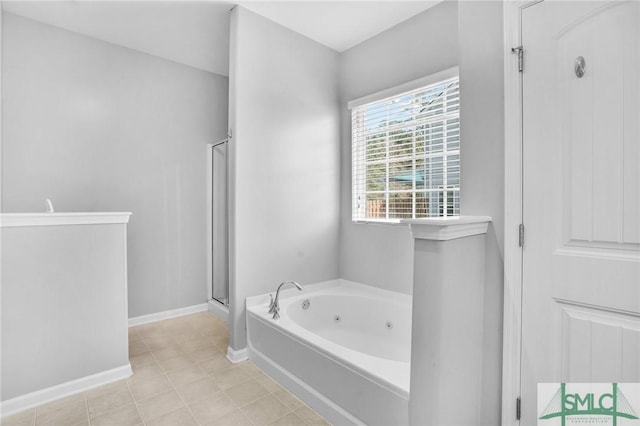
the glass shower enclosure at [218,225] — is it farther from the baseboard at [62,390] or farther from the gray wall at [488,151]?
the gray wall at [488,151]

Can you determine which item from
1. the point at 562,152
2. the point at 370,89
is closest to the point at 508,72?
the point at 562,152

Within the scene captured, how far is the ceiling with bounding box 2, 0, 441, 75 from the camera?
2541mm

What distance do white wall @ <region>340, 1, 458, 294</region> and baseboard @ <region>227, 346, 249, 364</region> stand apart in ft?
4.00

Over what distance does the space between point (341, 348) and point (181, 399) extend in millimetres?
1092

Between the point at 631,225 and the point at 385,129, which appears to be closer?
the point at 631,225

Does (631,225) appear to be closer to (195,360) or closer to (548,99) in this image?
(548,99)

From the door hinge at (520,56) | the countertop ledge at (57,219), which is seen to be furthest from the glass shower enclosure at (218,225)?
the door hinge at (520,56)

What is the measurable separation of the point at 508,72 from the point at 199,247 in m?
3.35

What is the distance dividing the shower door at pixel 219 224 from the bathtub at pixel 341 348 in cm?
120

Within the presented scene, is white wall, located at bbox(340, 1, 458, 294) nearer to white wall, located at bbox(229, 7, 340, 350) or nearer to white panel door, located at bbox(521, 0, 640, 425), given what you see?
white wall, located at bbox(229, 7, 340, 350)

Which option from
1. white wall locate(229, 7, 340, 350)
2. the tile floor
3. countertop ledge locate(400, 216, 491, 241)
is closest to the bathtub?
the tile floor

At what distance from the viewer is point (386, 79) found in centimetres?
290

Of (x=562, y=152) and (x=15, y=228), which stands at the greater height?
(x=562, y=152)

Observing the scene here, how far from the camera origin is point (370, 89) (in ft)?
9.96
